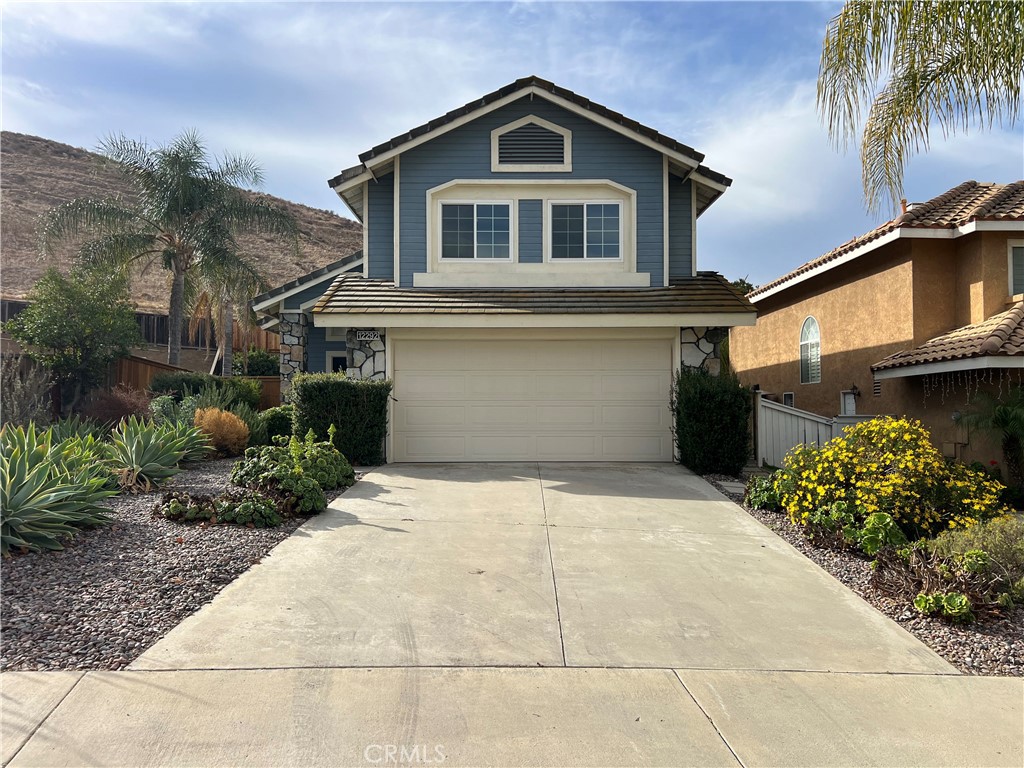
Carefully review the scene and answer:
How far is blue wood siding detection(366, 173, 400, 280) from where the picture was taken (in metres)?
13.6

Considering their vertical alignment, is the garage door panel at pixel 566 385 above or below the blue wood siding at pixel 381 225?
below

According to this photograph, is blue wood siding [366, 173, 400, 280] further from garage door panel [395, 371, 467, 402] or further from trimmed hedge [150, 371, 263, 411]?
trimmed hedge [150, 371, 263, 411]

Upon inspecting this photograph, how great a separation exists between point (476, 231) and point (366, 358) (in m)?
3.11

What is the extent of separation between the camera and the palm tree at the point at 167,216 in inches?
843

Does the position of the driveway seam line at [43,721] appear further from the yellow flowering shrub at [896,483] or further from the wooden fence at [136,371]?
the wooden fence at [136,371]

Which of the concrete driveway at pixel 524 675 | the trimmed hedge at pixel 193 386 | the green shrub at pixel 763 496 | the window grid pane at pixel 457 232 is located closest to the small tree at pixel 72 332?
the trimmed hedge at pixel 193 386

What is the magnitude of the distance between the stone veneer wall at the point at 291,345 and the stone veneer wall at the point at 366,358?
13.1 ft

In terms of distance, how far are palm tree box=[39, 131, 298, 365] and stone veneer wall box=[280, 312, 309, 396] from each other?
6.90 metres

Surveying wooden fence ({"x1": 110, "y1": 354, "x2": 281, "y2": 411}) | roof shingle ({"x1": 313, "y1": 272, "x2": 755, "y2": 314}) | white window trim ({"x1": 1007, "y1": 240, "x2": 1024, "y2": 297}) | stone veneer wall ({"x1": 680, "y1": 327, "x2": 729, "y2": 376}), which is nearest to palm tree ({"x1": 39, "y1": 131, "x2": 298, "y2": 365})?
wooden fence ({"x1": 110, "y1": 354, "x2": 281, "y2": 411})

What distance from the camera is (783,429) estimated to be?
42.1 feet

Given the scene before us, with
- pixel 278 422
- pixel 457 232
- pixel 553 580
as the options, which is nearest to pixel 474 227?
pixel 457 232

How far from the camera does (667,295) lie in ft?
41.7

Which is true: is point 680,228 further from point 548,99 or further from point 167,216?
point 167,216

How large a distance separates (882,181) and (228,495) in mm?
7869
